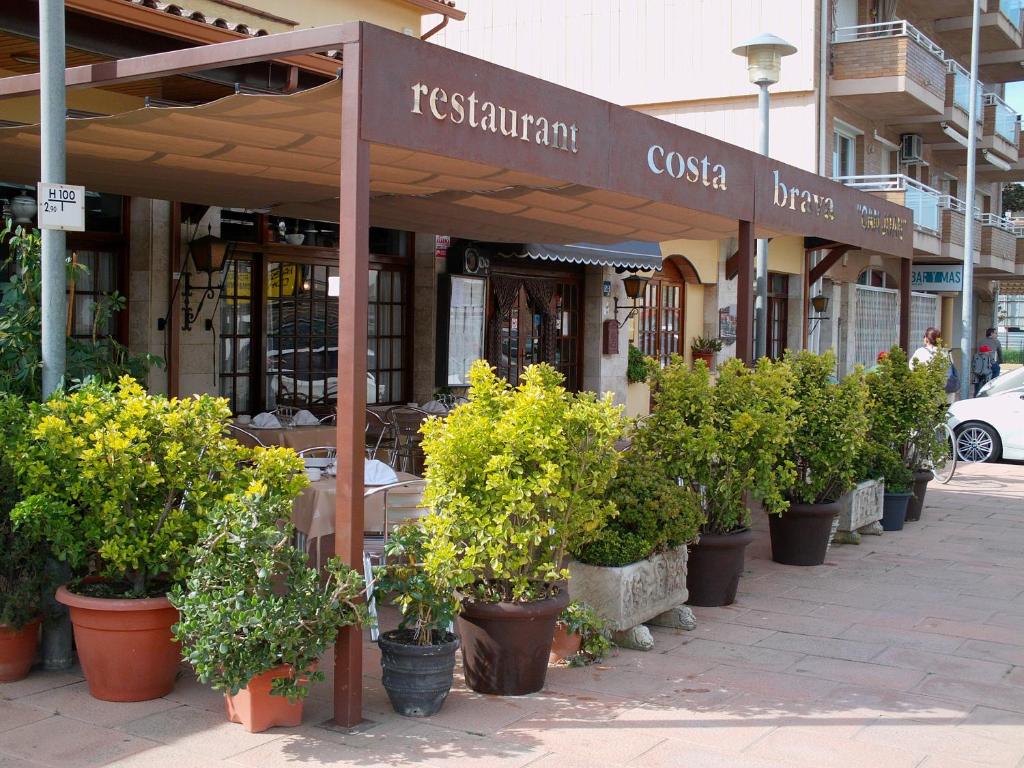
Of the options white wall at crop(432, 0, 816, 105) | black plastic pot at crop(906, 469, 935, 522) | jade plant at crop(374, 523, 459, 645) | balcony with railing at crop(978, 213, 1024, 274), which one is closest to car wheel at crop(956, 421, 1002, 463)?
black plastic pot at crop(906, 469, 935, 522)

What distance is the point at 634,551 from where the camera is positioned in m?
6.21

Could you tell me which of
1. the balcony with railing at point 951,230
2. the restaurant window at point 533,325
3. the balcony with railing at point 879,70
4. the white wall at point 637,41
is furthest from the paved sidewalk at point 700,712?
the balcony with railing at point 951,230

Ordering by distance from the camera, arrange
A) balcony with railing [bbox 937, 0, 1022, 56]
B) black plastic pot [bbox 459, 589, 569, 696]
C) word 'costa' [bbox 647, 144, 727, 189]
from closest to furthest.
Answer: black plastic pot [bbox 459, 589, 569, 696]
word 'costa' [bbox 647, 144, 727, 189]
balcony with railing [bbox 937, 0, 1022, 56]

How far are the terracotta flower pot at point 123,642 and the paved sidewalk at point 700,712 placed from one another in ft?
0.30

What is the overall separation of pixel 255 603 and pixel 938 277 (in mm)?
24518

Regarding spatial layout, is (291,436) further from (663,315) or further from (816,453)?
(663,315)

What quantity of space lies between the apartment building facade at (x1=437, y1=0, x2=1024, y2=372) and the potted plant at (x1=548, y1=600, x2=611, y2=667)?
10948 millimetres

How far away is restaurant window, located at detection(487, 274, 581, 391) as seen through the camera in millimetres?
13703

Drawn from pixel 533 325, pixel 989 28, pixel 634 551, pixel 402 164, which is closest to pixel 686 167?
pixel 402 164

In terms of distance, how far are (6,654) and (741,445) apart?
4367 mm

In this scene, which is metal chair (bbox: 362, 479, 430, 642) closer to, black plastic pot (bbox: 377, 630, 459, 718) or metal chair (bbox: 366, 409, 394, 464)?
black plastic pot (bbox: 377, 630, 459, 718)

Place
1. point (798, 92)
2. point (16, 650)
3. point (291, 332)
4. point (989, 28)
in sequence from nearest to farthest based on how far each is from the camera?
point (16, 650) < point (291, 332) < point (798, 92) < point (989, 28)

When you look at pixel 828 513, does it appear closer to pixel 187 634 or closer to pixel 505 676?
pixel 505 676

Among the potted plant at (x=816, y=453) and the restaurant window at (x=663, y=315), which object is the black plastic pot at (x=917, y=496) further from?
the restaurant window at (x=663, y=315)
